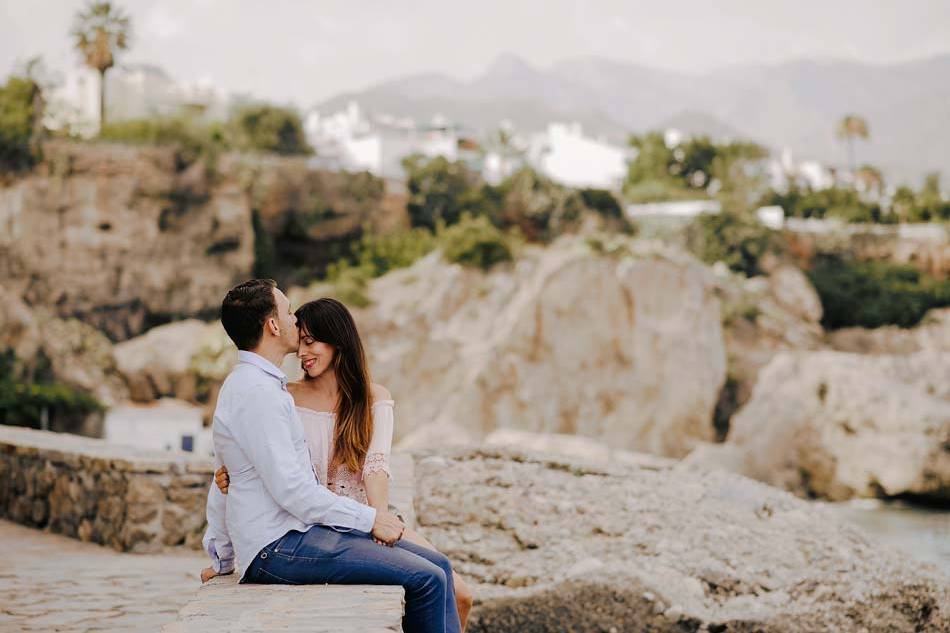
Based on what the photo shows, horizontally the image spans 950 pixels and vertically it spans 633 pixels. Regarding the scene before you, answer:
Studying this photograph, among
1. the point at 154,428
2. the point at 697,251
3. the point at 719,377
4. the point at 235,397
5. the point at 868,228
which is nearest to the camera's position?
the point at 235,397

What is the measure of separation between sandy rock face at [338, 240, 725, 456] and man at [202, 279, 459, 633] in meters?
24.1

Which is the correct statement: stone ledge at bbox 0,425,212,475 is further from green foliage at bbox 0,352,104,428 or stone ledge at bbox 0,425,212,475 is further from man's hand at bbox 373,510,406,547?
green foliage at bbox 0,352,104,428

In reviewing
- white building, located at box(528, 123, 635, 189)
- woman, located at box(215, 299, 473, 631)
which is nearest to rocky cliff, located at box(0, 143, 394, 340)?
woman, located at box(215, 299, 473, 631)

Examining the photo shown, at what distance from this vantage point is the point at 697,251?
45.8 meters

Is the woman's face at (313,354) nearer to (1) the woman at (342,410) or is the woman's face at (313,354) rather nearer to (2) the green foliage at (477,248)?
(1) the woman at (342,410)

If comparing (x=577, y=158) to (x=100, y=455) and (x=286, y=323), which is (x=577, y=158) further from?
(x=286, y=323)

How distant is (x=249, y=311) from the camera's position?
3.86 metres

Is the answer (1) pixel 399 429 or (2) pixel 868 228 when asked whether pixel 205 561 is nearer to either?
(1) pixel 399 429

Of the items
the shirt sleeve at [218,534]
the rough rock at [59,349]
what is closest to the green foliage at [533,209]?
the rough rock at [59,349]

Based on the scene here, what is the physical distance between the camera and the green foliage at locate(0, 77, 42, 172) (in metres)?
30.9

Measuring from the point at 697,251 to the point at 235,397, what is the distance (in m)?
43.5

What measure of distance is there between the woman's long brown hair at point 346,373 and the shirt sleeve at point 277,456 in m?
0.52

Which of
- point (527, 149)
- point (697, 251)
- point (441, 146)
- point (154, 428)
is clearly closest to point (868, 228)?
point (697, 251)

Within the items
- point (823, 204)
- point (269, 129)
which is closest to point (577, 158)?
point (823, 204)
